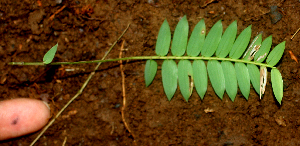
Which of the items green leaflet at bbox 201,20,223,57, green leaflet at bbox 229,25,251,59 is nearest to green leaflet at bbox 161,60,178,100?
green leaflet at bbox 201,20,223,57

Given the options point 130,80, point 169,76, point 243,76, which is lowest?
point 130,80

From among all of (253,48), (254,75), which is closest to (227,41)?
(253,48)

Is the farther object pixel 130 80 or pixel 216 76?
pixel 130 80

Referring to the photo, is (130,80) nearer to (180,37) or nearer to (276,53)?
(180,37)

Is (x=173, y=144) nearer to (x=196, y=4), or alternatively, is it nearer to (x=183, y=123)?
(x=183, y=123)

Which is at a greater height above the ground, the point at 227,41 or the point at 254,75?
the point at 227,41
